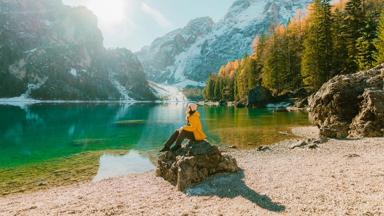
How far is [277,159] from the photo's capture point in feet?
71.4

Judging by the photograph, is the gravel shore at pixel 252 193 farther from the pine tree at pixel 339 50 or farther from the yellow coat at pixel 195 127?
the pine tree at pixel 339 50

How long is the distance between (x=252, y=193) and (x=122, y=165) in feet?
48.7

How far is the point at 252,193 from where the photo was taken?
1432 cm

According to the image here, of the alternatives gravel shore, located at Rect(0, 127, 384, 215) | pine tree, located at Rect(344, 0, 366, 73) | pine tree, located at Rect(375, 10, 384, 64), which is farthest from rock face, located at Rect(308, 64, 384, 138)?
pine tree, located at Rect(344, 0, 366, 73)

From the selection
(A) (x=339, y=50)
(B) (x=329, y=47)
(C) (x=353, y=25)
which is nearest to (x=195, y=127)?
(B) (x=329, y=47)

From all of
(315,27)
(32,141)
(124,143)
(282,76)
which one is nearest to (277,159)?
(124,143)

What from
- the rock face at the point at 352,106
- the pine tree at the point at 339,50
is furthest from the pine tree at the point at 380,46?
the rock face at the point at 352,106

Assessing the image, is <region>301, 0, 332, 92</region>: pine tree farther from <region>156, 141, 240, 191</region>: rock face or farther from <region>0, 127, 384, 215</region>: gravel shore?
<region>156, 141, 240, 191</region>: rock face

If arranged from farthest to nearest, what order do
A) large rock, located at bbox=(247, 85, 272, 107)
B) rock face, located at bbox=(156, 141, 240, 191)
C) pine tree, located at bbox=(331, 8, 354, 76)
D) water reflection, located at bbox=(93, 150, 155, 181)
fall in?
large rock, located at bbox=(247, 85, 272, 107) < pine tree, located at bbox=(331, 8, 354, 76) < water reflection, located at bbox=(93, 150, 155, 181) < rock face, located at bbox=(156, 141, 240, 191)

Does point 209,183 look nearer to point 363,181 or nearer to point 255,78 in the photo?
point 363,181

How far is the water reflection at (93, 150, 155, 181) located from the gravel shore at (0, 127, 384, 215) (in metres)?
3.21

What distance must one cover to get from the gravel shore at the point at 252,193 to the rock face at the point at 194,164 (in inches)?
20.5

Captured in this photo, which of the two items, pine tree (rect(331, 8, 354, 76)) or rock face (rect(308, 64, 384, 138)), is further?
pine tree (rect(331, 8, 354, 76))

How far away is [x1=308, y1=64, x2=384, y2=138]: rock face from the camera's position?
28844 millimetres
